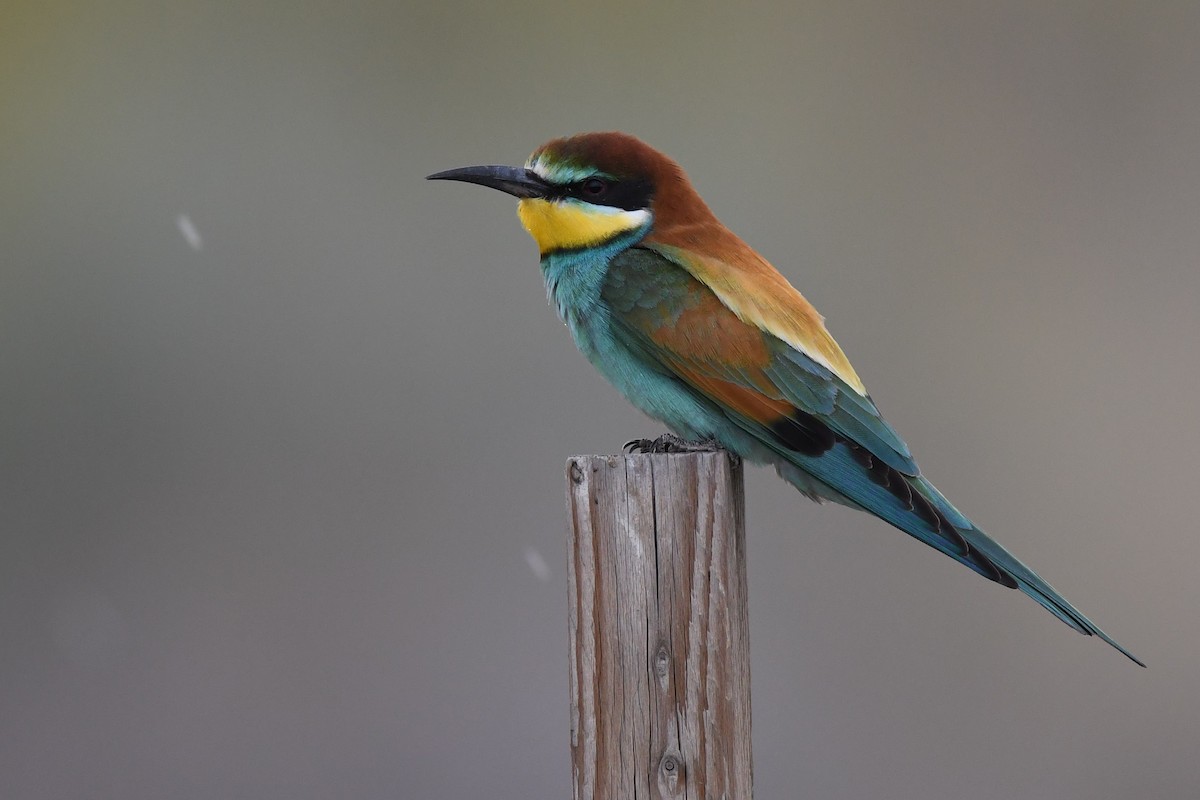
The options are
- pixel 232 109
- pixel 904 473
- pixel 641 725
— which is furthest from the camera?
pixel 232 109

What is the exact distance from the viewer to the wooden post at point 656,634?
190cm

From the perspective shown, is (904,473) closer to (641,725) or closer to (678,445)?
(678,445)

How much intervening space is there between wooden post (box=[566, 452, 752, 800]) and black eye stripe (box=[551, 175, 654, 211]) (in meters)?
1.02

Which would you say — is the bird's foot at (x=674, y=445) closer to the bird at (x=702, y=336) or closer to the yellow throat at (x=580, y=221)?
the bird at (x=702, y=336)

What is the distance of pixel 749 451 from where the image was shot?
269cm

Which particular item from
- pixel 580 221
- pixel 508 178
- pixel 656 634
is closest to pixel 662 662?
pixel 656 634

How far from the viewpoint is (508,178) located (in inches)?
113

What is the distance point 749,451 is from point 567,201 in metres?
0.67

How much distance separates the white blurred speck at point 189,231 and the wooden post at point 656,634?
3.96 meters

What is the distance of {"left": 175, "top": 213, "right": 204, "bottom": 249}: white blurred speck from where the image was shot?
5.46 m

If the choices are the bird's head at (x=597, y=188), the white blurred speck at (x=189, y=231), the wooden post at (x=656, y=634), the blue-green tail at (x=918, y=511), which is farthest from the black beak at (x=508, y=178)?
the white blurred speck at (x=189, y=231)

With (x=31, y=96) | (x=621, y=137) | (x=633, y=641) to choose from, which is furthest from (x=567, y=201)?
(x=31, y=96)

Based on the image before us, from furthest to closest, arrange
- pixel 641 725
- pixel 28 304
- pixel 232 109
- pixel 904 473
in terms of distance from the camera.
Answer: pixel 232 109
pixel 28 304
pixel 904 473
pixel 641 725

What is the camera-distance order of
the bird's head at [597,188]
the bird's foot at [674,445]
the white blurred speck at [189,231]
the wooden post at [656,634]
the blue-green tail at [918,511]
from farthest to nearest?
1. the white blurred speck at [189,231]
2. the bird's head at [597,188]
3. the bird's foot at [674,445]
4. the blue-green tail at [918,511]
5. the wooden post at [656,634]
